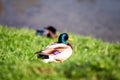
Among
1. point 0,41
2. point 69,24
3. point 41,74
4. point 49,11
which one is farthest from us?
point 49,11

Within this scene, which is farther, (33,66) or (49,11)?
(49,11)

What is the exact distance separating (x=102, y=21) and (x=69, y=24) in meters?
1.57

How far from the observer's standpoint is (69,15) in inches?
826

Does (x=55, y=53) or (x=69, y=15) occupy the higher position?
(x=69, y=15)

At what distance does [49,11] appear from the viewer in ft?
71.6

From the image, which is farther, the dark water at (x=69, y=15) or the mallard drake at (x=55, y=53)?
the dark water at (x=69, y=15)

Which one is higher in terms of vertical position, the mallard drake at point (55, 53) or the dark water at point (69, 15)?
the dark water at point (69, 15)

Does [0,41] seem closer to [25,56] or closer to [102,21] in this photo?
[25,56]

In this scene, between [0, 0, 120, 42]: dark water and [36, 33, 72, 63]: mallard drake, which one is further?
[0, 0, 120, 42]: dark water

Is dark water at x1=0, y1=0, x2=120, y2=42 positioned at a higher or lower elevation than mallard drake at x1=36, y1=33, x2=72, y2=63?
higher

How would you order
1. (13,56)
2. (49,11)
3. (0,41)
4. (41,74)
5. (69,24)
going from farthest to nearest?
(49,11) → (69,24) → (0,41) → (13,56) → (41,74)

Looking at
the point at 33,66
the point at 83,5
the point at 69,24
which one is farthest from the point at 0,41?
the point at 83,5

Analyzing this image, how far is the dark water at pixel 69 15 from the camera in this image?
18828 millimetres

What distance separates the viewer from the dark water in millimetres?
18828
